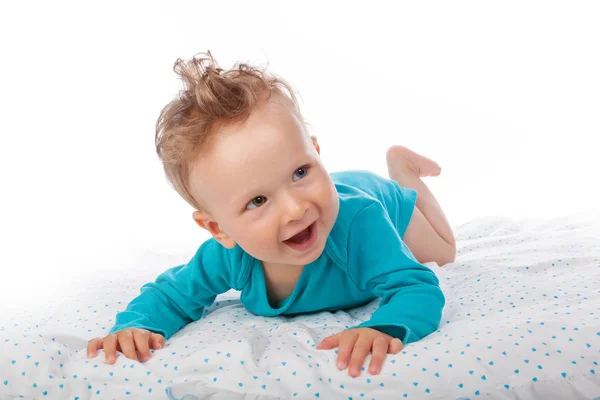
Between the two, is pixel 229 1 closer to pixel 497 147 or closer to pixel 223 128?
pixel 497 147

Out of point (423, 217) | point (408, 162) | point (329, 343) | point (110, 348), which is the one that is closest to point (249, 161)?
point (329, 343)

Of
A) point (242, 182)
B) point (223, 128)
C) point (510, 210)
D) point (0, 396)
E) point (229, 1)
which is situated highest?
point (229, 1)

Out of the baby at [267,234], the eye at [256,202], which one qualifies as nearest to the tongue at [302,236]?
the baby at [267,234]

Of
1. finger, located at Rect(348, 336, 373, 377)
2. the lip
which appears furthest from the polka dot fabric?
the lip

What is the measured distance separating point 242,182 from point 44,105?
2777 mm

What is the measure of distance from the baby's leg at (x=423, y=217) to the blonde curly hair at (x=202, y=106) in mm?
747

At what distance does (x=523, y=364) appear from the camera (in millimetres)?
1233

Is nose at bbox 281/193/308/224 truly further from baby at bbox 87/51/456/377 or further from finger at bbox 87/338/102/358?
finger at bbox 87/338/102/358

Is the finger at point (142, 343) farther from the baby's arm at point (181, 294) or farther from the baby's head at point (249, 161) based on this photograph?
the baby's head at point (249, 161)

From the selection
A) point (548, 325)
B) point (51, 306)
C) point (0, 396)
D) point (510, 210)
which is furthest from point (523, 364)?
point (510, 210)

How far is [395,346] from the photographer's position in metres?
1.34

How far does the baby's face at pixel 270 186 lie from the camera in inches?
54.7

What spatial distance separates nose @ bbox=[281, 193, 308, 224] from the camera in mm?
1406

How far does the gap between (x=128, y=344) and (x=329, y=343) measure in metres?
0.43
